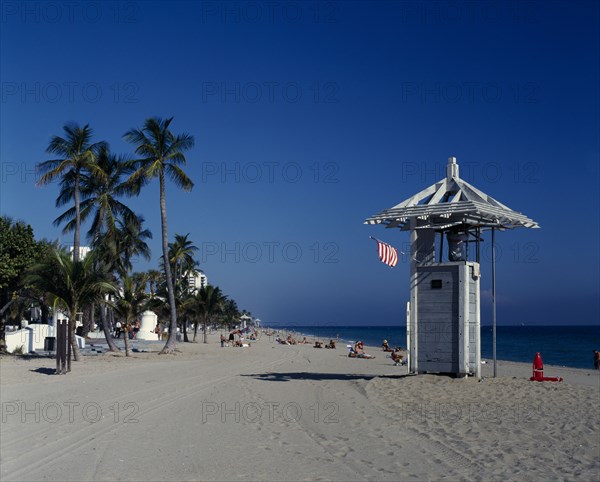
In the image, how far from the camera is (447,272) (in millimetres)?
16391

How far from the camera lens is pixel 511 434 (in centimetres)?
970

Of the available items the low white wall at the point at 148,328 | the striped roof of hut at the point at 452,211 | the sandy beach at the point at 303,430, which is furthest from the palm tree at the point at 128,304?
the low white wall at the point at 148,328

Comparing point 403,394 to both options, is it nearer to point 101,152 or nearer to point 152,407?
point 152,407

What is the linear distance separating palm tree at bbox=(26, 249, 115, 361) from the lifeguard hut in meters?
12.0

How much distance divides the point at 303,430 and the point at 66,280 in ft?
53.5

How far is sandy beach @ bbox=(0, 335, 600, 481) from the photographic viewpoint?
7.62 meters

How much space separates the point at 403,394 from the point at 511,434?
4.74 m

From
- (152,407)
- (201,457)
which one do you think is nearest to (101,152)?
(152,407)

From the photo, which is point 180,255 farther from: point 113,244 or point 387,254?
point 387,254

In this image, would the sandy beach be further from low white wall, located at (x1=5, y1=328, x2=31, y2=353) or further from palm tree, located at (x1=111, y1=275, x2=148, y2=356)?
low white wall, located at (x1=5, y1=328, x2=31, y2=353)

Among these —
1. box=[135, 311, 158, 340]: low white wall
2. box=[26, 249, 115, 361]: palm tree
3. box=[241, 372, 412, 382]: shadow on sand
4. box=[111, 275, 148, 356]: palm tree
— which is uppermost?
box=[26, 249, 115, 361]: palm tree

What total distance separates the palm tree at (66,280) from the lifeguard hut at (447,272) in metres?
12.0

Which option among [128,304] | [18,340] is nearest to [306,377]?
[128,304]

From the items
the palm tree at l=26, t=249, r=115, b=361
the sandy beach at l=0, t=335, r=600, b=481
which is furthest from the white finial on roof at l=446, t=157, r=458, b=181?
the palm tree at l=26, t=249, r=115, b=361
